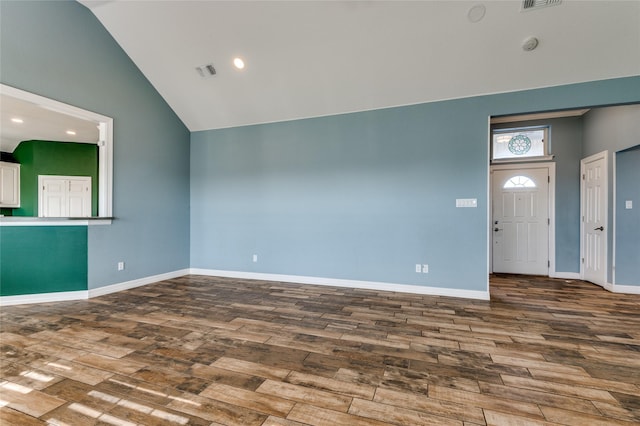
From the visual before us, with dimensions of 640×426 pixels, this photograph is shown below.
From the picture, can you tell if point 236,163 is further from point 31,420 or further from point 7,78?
point 31,420

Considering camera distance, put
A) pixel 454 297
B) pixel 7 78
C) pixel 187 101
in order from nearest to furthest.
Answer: pixel 7 78
pixel 454 297
pixel 187 101

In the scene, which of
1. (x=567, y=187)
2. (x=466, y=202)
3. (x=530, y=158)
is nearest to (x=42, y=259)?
(x=466, y=202)

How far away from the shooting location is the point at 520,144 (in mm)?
5406

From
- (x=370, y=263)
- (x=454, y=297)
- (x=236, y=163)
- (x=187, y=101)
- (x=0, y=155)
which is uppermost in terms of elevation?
(x=187, y=101)

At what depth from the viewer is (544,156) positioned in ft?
17.0

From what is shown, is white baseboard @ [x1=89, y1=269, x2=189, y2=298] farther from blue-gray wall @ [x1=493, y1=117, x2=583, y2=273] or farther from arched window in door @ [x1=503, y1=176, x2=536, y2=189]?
blue-gray wall @ [x1=493, y1=117, x2=583, y2=273]

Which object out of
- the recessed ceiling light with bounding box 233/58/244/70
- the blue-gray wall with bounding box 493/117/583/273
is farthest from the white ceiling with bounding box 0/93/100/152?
the blue-gray wall with bounding box 493/117/583/273

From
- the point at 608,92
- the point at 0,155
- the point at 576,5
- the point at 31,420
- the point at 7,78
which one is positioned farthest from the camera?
the point at 0,155

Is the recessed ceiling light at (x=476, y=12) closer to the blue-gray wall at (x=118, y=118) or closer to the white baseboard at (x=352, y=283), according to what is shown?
the white baseboard at (x=352, y=283)

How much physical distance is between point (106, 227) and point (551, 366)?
507cm

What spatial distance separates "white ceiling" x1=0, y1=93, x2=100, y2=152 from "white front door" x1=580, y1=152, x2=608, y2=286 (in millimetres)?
8088

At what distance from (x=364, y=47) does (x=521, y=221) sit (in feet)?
14.9

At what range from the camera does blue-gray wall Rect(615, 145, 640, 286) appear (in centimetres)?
399

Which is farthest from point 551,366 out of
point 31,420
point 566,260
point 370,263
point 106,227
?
point 106,227
